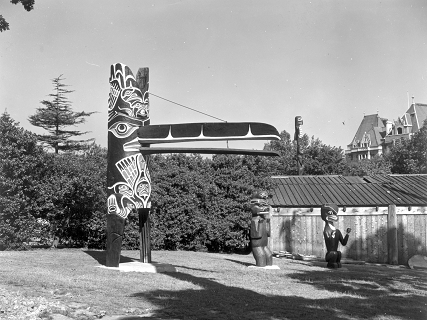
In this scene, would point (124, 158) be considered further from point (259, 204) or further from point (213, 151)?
point (259, 204)

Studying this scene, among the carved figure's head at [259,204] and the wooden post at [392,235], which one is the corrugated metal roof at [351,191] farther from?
the carved figure's head at [259,204]

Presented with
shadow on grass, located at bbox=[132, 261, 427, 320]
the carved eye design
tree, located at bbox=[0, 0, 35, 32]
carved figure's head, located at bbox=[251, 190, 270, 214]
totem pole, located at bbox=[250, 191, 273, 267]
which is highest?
tree, located at bbox=[0, 0, 35, 32]

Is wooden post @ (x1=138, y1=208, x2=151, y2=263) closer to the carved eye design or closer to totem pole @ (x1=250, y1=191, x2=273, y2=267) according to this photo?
the carved eye design

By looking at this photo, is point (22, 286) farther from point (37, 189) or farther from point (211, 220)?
point (211, 220)

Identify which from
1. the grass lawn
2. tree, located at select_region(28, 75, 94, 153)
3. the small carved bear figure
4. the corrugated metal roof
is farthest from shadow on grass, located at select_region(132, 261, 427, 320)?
tree, located at select_region(28, 75, 94, 153)

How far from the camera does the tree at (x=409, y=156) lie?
134ft

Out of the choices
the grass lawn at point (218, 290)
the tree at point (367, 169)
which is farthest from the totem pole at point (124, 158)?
the tree at point (367, 169)

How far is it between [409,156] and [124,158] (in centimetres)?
3830

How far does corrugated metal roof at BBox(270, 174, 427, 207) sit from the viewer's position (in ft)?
63.8

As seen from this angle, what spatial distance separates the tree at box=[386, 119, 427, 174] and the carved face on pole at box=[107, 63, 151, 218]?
33035 mm

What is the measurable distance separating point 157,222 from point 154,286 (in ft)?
29.7

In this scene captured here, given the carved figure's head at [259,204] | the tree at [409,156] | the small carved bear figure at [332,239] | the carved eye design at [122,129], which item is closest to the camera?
the carved eye design at [122,129]

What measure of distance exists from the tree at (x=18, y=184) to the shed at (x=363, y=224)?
8.85 metres

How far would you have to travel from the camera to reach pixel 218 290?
27.8 feet
